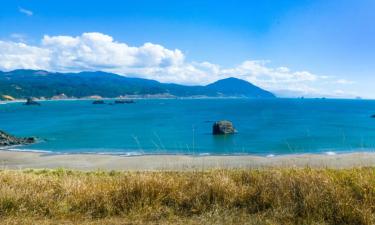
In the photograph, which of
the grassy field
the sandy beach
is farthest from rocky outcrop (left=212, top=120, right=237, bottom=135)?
the grassy field

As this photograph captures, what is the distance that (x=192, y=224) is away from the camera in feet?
21.0

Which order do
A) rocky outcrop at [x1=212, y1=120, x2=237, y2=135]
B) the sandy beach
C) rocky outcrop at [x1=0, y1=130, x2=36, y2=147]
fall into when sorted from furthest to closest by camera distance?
rocky outcrop at [x1=212, y1=120, x2=237, y2=135] < rocky outcrop at [x1=0, y1=130, x2=36, y2=147] < the sandy beach

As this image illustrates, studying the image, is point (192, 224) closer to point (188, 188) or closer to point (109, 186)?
point (188, 188)

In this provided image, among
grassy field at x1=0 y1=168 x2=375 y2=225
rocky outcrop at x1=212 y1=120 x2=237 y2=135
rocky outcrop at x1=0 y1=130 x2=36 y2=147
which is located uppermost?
grassy field at x1=0 y1=168 x2=375 y2=225

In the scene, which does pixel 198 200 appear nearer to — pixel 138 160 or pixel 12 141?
pixel 138 160

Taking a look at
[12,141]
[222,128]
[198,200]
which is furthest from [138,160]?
[198,200]

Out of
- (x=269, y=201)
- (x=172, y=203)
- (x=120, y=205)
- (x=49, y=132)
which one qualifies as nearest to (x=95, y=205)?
(x=120, y=205)

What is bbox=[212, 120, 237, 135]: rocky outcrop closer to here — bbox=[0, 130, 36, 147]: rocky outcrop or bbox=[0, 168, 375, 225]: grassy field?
bbox=[0, 130, 36, 147]: rocky outcrop

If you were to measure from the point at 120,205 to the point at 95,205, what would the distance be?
46cm

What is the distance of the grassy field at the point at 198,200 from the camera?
6555mm

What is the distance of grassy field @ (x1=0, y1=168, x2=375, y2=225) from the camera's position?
21.5ft

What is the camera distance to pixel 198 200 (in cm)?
727

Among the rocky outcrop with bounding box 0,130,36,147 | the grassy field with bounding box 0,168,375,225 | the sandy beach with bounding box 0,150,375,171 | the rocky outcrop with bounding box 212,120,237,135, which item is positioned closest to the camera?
the grassy field with bounding box 0,168,375,225

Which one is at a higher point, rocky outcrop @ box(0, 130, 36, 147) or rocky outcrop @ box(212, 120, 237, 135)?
rocky outcrop @ box(212, 120, 237, 135)
